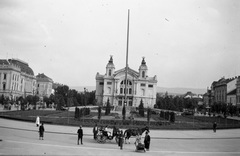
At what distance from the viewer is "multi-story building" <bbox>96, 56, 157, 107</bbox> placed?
366 feet

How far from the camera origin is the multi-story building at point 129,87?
111625 mm

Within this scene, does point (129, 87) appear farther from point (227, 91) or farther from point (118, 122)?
point (118, 122)

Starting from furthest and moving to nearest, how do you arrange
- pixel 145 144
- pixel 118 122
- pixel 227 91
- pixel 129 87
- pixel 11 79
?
pixel 129 87, pixel 227 91, pixel 11 79, pixel 118 122, pixel 145 144

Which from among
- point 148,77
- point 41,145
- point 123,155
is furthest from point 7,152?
point 148,77

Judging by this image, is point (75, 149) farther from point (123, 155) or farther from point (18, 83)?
point (18, 83)

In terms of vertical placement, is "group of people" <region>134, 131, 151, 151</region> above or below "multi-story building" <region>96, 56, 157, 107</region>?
below

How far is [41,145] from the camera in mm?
17859

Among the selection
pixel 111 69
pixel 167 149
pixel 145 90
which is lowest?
pixel 167 149

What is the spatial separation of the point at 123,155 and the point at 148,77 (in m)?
103

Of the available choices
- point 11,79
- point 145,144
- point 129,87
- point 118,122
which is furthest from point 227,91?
point 145,144

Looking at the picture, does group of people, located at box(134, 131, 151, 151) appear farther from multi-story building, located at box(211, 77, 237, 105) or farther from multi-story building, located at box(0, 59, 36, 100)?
multi-story building, located at box(211, 77, 237, 105)

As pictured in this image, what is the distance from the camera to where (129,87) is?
114 meters

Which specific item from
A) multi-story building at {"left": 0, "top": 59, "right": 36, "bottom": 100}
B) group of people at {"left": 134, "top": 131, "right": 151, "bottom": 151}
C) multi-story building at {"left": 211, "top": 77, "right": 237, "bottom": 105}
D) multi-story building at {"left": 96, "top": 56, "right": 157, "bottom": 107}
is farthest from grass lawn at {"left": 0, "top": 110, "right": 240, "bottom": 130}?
multi-story building at {"left": 96, "top": 56, "right": 157, "bottom": 107}

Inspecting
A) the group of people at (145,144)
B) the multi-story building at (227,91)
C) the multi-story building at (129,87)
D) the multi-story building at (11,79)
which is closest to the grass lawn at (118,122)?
the group of people at (145,144)
